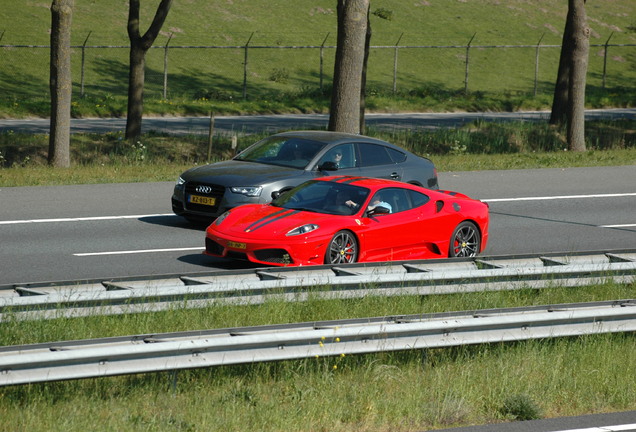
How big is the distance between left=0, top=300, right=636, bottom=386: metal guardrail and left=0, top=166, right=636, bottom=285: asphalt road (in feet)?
16.2

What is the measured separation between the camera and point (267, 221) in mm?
12922

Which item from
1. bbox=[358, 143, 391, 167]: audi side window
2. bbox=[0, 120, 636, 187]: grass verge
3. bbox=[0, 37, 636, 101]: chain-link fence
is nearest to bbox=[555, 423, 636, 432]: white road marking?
bbox=[358, 143, 391, 167]: audi side window

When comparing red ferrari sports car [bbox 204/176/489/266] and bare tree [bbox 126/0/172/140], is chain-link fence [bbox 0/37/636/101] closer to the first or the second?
bare tree [bbox 126/0/172/140]

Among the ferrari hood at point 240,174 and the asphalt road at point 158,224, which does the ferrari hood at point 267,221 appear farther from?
the ferrari hood at point 240,174

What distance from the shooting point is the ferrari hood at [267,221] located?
12.7m

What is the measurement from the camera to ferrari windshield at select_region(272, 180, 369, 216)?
13219 mm

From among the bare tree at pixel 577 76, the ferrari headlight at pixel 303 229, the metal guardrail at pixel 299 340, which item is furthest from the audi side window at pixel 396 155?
the bare tree at pixel 577 76

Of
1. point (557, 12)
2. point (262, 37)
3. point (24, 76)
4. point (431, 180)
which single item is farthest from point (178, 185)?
point (557, 12)

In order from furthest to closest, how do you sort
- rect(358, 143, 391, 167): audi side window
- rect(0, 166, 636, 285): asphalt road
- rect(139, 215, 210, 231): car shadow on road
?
rect(358, 143, 391, 167): audi side window < rect(139, 215, 210, 231): car shadow on road < rect(0, 166, 636, 285): asphalt road

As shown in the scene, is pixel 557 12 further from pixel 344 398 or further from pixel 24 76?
pixel 344 398

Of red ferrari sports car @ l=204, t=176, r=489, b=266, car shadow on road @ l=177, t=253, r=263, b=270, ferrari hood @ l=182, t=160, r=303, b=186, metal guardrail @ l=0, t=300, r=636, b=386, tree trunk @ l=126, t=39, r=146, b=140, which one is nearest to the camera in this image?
metal guardrail @ l=0, t=300, r=636, b=386

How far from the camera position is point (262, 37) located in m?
57.2

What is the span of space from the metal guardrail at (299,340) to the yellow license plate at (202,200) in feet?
24.2

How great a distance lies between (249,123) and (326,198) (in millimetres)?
22480
